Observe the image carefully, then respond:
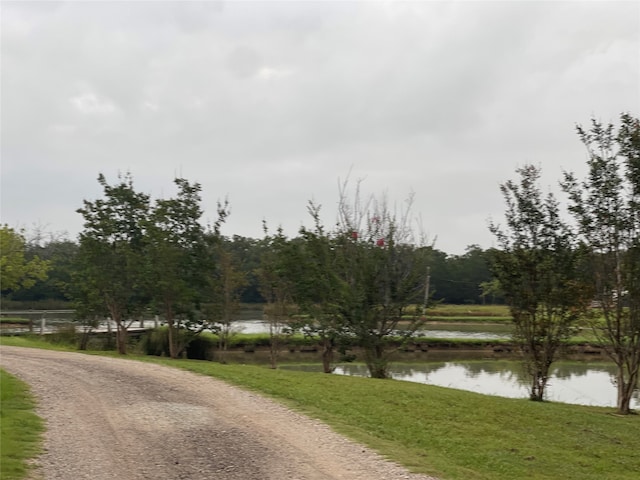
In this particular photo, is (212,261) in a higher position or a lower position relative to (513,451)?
higher

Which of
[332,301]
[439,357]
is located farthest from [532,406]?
[439,357]

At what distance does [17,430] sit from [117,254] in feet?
45.4

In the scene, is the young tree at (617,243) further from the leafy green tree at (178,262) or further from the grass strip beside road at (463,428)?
the leafy green tree at (178,262)

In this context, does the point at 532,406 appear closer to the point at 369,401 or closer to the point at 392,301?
the point at 369,401

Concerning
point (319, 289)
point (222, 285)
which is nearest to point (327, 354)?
point (319, 289)

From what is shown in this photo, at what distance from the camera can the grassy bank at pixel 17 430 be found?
628cm

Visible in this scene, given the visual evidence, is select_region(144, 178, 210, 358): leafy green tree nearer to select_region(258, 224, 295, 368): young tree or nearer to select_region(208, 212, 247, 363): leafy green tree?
select_region(208, 212, 247, 363): leafy green tree

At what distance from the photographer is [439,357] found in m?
33.0

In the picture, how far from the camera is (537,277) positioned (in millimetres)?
15844

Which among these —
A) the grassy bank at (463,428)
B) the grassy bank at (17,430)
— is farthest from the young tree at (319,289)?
the grassy bank at (17,430)

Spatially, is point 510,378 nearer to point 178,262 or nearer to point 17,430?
point 178,262

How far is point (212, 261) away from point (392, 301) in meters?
6.55

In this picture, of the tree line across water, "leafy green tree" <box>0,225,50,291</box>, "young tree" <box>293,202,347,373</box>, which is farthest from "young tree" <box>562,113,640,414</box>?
"leafy green tree" <box>0,225,50,291</box>

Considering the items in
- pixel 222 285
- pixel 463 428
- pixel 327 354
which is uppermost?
pixel 222 285
